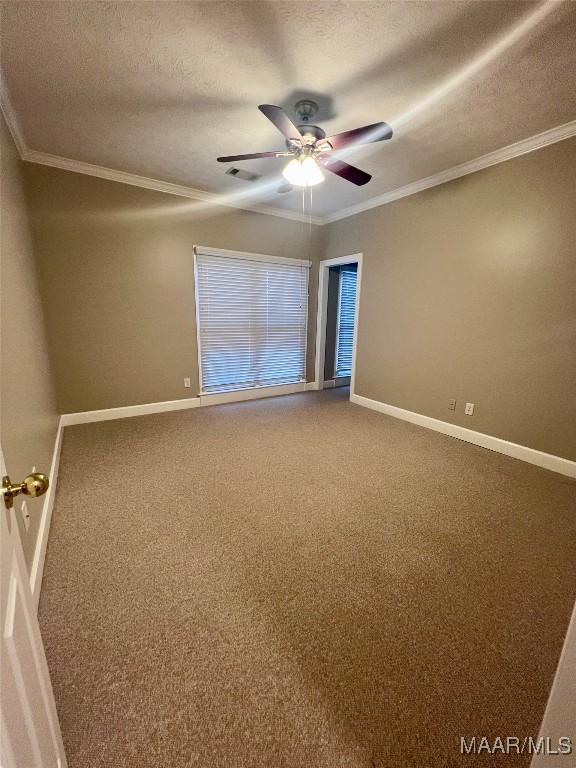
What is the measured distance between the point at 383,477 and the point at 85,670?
209 cm

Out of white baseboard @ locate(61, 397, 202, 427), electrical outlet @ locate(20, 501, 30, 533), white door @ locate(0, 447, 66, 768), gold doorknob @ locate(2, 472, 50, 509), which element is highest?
gold doorknob @ locate(2, 472, 50, 509)

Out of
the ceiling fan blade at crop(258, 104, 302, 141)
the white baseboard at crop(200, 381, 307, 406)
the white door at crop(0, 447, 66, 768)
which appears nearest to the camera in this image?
the white door at crop(0, 447, 66, 768)

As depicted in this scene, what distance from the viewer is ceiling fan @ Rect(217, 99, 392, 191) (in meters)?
1.84

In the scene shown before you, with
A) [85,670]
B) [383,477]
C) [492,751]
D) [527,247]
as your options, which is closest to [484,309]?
[527,247]

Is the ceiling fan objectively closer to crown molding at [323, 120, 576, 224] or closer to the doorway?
crown molding at [323, 120, 576, 224]

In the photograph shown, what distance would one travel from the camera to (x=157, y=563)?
1.68 metres

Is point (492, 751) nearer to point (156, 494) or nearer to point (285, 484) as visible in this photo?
point (285, 484)

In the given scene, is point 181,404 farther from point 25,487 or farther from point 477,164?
point 477,164

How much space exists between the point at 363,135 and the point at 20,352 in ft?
7.79

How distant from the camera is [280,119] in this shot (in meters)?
1.78

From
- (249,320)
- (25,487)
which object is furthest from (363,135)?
(249,320)

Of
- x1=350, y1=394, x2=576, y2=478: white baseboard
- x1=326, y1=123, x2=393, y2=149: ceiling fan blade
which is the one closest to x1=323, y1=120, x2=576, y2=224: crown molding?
x1=326, y1=123, x2=393, y2=149: ceiling fan blade

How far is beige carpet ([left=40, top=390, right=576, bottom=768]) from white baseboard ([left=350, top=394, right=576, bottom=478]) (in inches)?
7.0

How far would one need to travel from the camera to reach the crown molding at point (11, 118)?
2.02 m
